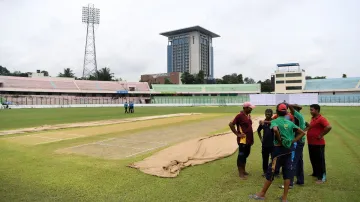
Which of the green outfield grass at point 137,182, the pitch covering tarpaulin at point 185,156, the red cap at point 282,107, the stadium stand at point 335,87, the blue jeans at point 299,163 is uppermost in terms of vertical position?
the stadium stand at point 335,87

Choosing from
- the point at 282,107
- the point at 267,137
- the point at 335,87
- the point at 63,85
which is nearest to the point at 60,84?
the point at 63,85

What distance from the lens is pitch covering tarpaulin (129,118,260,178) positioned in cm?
716

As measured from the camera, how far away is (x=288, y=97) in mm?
53250

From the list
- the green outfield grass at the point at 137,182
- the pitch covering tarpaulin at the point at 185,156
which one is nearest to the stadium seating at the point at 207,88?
the pitch covering tarpaulin at the point at 185,156

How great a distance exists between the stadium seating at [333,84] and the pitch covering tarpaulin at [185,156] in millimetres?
85899

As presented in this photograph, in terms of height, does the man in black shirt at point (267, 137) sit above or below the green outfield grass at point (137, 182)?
above

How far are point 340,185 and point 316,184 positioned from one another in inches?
19.7

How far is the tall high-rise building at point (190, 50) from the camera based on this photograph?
17462 cm

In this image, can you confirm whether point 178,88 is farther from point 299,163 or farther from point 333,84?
point 299,163

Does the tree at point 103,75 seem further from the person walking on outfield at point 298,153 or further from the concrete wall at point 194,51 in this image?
the person walking on outfield at point 298,153

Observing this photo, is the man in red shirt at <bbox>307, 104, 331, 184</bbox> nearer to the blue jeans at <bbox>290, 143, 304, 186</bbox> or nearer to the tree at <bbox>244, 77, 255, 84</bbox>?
the blue jeans at <bbox>290, 143, 304, 186</bbox>

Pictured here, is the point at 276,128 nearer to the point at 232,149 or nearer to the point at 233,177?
the point at 233,177

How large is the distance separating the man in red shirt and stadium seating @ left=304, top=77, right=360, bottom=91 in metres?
88.1

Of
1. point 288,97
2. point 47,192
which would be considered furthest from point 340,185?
point 288,97
